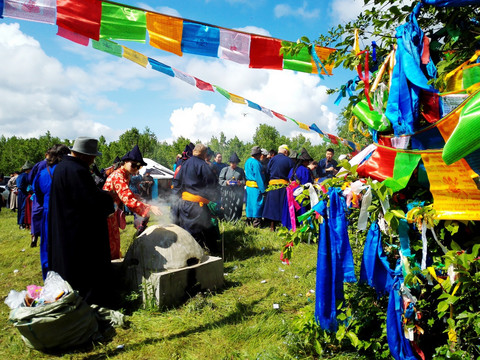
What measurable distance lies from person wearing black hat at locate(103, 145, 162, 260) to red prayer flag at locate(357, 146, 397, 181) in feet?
9.94

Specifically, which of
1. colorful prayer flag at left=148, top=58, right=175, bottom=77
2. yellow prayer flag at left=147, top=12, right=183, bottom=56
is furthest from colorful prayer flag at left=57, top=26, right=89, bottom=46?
colorful prayer flag at left=148, top=58, right=175, bottom=77

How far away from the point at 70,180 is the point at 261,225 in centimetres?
659

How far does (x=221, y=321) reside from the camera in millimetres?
3949

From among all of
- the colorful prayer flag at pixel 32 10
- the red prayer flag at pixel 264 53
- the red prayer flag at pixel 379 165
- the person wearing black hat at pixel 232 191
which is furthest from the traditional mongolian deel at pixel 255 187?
the red prayer flag at pixel 379 165

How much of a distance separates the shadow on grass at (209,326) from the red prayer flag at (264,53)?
11.1 ft

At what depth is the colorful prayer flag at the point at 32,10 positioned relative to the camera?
3762 millimetres

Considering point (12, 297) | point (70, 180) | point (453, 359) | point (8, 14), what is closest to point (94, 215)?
point (70, 180)

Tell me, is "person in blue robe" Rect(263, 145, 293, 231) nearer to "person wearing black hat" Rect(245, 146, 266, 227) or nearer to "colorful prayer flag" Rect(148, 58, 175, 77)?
"person wearing black hat" Rect(245, 146, 266, 227)

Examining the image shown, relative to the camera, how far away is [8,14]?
12.4 feet

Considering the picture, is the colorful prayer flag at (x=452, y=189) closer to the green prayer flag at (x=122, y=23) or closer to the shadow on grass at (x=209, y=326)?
the shadow on grass at (x=209, y=326)

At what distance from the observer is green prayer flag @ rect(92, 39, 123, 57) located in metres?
4.55

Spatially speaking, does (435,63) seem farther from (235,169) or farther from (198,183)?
(235,169)

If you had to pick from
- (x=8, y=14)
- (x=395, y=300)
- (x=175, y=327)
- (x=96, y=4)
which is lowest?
(x=175, y=327)

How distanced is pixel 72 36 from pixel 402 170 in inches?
162
